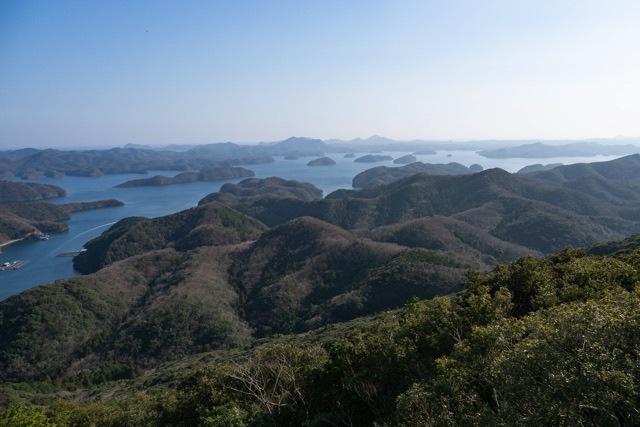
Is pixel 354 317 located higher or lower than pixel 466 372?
lower

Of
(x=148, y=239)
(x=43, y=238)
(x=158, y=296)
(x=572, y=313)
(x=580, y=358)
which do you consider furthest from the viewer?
(x=43, y=238)

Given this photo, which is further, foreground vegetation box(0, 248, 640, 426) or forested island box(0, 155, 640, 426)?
forested island box(0, 155, 640, 426)

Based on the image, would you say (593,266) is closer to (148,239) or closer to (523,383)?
(523,383)

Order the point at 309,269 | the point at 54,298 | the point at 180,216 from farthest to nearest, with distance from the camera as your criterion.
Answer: the point at 180,216 < the point at 309,269 < the point at 54,298

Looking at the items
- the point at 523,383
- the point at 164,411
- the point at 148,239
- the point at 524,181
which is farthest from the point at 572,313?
the point at 524,181

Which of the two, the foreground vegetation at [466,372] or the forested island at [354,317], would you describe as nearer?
the foreground vegetation at [466,372]

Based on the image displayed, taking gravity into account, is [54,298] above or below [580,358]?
below

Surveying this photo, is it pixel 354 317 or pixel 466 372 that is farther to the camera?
pixel 354 317

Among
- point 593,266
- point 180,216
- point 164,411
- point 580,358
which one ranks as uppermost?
point 580,358
